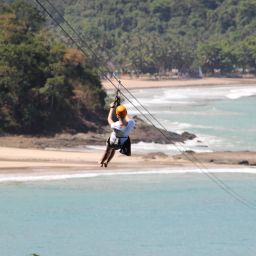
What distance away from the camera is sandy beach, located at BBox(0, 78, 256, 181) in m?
43.8

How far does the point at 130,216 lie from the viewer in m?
33.7

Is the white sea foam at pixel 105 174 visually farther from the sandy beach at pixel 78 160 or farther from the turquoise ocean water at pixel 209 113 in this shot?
the turquoise ocean water at pixel 209 113

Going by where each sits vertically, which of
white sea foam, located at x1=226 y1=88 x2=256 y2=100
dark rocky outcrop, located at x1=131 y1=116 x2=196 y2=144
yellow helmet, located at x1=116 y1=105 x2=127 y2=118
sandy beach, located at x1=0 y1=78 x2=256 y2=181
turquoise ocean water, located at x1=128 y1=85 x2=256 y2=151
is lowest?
white sea foam, located at x1=226 y1=88 x2=256 y2=100

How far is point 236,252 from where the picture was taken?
28.4 metres

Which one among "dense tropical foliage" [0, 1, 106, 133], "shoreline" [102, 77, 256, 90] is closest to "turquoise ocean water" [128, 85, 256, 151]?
"shoreline" [102, 77, 256, 90]

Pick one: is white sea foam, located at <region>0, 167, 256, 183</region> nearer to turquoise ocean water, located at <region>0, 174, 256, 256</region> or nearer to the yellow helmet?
turquoise ocean water, located at <region>0, 174, 256, 256</region>

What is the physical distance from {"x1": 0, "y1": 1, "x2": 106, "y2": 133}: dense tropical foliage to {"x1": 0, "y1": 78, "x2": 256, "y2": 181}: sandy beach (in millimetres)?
3906

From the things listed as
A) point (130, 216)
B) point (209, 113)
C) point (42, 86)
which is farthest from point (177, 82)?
point (130, 216)

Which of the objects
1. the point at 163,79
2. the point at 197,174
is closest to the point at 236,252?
the point at 197,174

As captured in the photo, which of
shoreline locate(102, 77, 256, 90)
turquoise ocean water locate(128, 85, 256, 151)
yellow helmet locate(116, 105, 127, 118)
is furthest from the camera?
shoreline locate(102, 77, 256, 90)

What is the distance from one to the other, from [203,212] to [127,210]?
2642 millimetres

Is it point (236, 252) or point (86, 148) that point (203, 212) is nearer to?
point (236, 252)

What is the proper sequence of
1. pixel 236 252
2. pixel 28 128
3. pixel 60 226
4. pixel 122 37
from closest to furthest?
pixel 236 252 → pixel 60 226 → pixel 28 128 → pixel 122 37

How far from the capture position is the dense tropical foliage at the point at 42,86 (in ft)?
187
